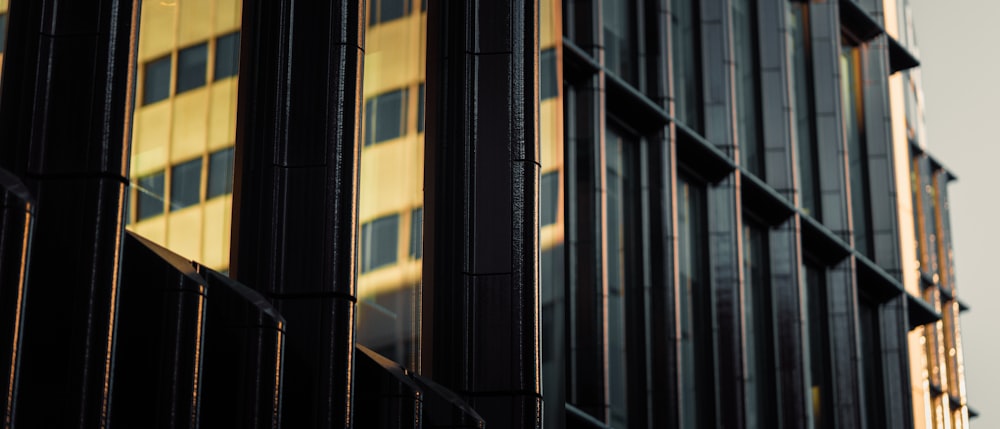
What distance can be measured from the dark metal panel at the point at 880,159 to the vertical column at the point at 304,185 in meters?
19.8

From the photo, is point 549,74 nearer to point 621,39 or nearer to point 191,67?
point 621,39

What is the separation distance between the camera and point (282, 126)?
590 inches

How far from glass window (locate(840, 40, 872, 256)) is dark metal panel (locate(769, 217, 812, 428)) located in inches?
153

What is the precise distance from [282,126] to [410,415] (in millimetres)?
2903

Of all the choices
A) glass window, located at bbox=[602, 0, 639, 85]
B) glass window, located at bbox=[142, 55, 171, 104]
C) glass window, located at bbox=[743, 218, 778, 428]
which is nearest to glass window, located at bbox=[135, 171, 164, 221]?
glass window, located at bbox=[142, 55, 171, 104]

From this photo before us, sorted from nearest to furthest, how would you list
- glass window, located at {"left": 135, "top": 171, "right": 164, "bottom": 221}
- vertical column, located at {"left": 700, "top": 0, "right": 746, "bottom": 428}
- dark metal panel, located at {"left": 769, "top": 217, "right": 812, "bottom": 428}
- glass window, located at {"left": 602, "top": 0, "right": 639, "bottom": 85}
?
1. glass window, located at {"left": 135, "top": 171, "right": 164, "bottom": 221}
2. glass window, located at {"left": 602, "top": 0, "right": 639, "bottom": 85}
3. vertical column, located at {"left": 700, "top": 0, "right": 746, "bottom": 428}
4. dark metal panel, located at {"left": 769, "top": 217, "right": 812, "bottom": 428}

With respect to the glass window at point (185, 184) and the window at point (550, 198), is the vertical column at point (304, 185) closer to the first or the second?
the glass window at point (185, 184)

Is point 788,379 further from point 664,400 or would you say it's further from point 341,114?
point 341,114

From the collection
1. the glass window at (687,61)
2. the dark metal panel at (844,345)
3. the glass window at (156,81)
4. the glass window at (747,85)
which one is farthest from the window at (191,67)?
the dark metal panel at (844,345)

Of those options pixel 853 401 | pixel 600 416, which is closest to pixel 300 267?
pixel 600 416

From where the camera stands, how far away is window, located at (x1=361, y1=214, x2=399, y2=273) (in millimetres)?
16438

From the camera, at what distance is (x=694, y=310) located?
26.2 metres

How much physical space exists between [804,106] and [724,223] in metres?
5.97

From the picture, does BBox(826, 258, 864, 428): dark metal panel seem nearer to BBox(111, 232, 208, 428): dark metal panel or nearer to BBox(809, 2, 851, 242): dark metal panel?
BBox(809, 2, 851, 242): dark metal panel
